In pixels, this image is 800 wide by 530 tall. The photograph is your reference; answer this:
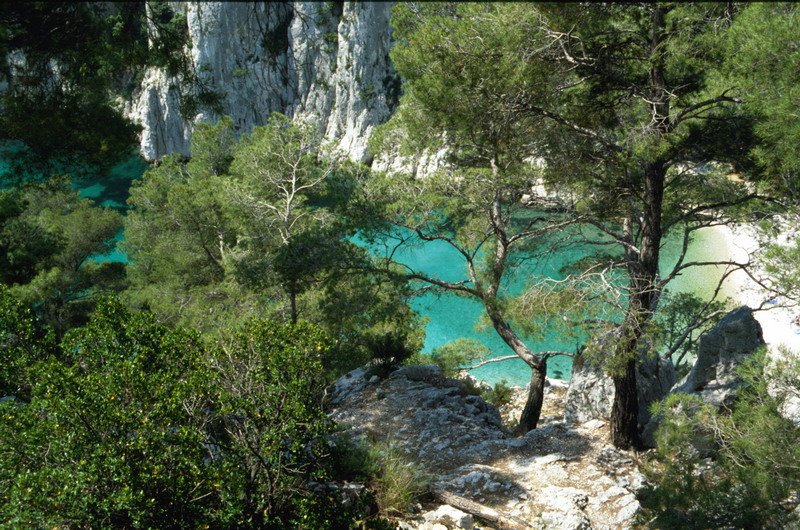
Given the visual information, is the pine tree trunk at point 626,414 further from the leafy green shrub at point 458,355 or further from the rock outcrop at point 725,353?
the leafy green shrub at point 458,355

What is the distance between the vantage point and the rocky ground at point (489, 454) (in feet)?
18.5

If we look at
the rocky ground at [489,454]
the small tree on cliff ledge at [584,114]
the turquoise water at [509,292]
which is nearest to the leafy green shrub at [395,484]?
the rocky ground at [489,454]

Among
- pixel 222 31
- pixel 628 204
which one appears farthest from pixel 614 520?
pixel 222 31

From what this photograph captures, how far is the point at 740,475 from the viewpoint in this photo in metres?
4.50

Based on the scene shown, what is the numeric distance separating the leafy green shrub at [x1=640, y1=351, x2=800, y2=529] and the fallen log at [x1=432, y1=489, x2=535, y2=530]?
3.73 feet

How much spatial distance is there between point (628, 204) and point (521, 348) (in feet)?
8.24

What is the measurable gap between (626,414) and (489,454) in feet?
5.91

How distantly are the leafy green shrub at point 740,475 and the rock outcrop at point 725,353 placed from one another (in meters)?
2.17

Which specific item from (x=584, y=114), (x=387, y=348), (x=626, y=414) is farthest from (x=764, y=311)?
(x=387, y=348)

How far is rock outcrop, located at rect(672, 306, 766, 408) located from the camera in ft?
24.0

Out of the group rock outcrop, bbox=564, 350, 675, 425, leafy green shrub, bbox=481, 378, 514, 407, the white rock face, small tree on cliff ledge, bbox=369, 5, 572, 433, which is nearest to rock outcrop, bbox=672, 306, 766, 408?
rock outcrop, bbox=564, 350, 675, 425

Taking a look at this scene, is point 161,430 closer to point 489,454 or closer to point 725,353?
point 489,454

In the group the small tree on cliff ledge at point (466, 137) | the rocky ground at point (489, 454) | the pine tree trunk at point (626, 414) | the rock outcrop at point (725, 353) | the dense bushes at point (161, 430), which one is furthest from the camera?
the rock outcrop at point (725, 353)

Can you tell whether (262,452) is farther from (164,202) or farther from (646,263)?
(164,202)
